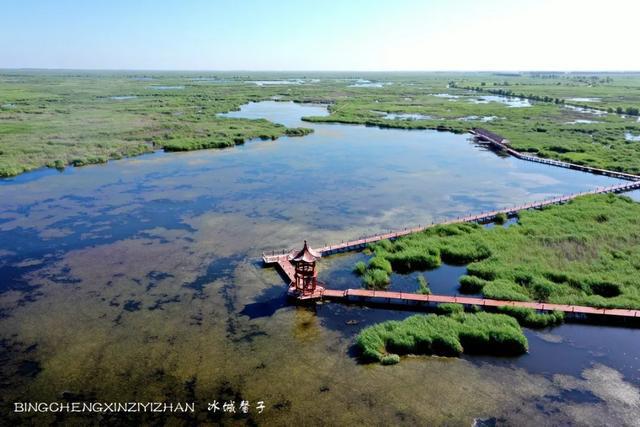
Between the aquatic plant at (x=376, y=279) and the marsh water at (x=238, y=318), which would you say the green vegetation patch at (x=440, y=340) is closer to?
the marsh water at (x=238, y=318)

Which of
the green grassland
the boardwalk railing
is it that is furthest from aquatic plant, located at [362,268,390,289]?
the boardwalk railing

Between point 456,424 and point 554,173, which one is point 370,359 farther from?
point 554,173

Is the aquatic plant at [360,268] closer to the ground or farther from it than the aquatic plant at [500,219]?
closer to the ground

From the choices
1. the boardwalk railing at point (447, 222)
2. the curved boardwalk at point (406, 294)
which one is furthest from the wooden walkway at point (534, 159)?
the curved boardwalk at point (406, 294)

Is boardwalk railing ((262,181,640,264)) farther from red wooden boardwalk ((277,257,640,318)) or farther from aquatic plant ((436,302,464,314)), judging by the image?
aquatic plant ((436,302,464,314))

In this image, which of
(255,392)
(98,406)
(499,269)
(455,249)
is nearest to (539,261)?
(499,269)

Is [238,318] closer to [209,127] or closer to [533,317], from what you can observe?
[533,317]
